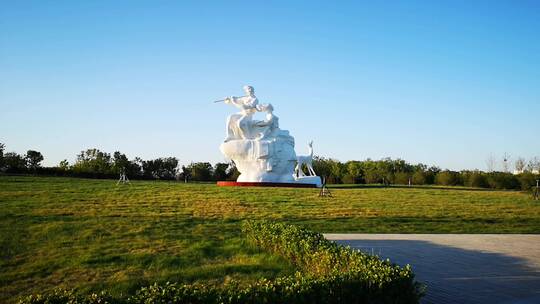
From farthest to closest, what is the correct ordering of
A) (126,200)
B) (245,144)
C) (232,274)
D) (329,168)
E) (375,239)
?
1. (329,168)
2. (245,144)
3. (126,200)
4. (375,239)
5. (232,274)

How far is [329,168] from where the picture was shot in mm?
54094

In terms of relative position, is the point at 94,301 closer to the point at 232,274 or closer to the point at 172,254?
the point at 232,274

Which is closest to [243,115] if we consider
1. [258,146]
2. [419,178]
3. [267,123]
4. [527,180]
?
[267,123]

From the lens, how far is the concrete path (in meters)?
5.80

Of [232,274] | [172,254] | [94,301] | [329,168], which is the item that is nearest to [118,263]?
[172,254]

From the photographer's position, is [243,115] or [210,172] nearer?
[243,115]

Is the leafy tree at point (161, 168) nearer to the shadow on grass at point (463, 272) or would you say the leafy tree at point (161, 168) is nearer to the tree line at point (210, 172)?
the tree line at point (210, 172)

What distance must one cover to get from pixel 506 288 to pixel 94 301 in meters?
5.11

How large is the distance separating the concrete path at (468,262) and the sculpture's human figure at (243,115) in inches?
832

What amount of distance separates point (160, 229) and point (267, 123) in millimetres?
20572

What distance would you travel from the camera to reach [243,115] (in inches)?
1245

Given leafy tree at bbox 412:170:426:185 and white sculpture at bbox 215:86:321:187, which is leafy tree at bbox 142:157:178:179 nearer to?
white sculpture at bbox 215:86:321:187

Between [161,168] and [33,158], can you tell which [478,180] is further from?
[33,158]

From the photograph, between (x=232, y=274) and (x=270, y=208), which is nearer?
(x=232, y=274)
